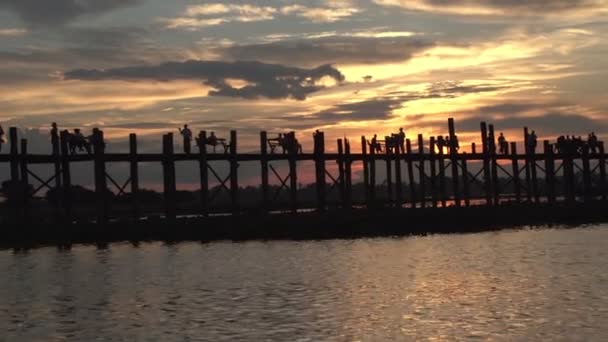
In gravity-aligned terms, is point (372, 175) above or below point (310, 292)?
above

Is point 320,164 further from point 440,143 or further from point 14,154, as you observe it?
point 14,154

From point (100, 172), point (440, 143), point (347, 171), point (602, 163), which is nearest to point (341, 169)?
point (347, 171)

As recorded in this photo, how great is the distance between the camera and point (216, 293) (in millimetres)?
20703

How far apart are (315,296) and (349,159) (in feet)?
83.0

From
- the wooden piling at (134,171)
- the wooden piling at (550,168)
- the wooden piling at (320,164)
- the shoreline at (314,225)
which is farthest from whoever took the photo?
the wooden piling at (550,168)

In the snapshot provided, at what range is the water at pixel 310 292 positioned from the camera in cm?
1578

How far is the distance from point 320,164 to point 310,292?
72.3 ft

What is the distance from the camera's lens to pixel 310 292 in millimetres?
20438

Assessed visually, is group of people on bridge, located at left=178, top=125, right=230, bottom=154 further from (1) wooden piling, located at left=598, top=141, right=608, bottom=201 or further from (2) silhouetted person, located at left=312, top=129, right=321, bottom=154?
(1) wooden piling, located at left=598, top=141, right=608, bottom=201

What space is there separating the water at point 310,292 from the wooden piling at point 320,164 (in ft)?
31.5

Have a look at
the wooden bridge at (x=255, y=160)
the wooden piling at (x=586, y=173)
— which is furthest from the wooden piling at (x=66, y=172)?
the wooden piling at (x=586, y=173)

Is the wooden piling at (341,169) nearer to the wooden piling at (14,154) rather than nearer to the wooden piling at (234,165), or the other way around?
the wooden piling at (234,165)

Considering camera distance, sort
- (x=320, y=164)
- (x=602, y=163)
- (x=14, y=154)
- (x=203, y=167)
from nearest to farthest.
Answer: (x=14, y=154)
(x=203, y=167)
(x=320, y=164)
(x=602, y=163)

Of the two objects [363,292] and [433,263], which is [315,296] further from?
[433,263]
